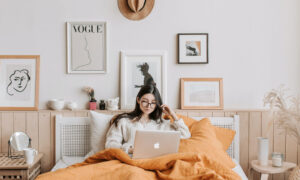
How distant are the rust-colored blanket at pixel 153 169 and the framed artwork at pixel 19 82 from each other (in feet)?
3.59

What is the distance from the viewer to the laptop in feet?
6.17

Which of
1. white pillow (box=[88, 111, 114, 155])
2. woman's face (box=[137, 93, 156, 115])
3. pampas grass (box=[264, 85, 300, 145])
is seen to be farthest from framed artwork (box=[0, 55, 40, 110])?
pampas grass (box=[264, 85, 300, 145])

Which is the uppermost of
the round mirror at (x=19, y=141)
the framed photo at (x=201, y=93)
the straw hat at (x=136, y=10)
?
the straw hat at (x=136, y=10)

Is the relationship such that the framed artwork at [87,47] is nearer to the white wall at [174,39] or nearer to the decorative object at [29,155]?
the white wall at [174,39]

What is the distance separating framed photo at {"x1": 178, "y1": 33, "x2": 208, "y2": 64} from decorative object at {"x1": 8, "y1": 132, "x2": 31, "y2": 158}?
157cm

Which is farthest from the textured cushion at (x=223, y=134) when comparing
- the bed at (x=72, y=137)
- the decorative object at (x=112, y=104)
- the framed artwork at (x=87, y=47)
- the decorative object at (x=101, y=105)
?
the framed artwork at (x=87, y=47)

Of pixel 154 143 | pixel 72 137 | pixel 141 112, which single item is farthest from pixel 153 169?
pixel 72 137

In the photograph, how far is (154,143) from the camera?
1.91 m

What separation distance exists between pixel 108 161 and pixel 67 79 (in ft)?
3.65

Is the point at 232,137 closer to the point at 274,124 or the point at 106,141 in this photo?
the point at 274,124

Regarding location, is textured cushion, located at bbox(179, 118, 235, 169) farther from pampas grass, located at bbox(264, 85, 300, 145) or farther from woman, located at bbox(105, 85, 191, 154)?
pampas grass, located at bbox(264, 85, 300, 145)

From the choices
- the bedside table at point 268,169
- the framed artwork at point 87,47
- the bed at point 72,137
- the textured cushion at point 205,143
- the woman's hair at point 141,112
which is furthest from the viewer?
the framed artwork at point 87,47

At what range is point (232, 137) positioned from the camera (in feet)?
8.14

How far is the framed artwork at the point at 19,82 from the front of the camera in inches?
104
